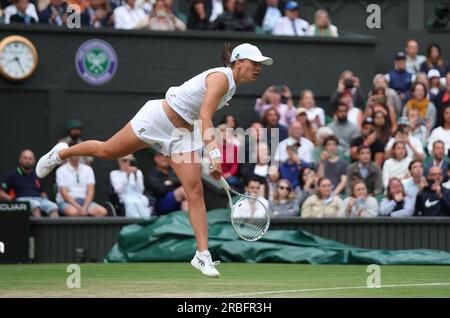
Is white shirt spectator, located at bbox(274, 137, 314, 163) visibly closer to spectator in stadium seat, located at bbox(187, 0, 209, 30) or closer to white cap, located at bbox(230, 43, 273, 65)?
spectator in stadium seat, located at bbox(187, 0, 209, 30)

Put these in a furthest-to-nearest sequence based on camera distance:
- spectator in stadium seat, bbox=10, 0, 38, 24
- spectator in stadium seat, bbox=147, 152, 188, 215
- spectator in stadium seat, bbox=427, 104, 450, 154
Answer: spectator in stadium seat, bbox=10, 0, 38, 24 → spectator in stadium seat, bbox=427, 104, 450, 154 → spectator in stadium seat, bbox=147, 152, 188, 215

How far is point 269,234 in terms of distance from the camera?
52.2 feet

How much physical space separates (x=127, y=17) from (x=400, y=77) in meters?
4.88

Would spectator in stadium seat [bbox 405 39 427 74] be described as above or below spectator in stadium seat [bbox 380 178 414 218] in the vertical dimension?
above

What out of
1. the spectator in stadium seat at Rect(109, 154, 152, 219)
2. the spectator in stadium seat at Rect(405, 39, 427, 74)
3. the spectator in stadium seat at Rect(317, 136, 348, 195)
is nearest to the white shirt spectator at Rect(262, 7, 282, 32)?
the spectator in stadium seat at Rect(405, 39, 427, 74)

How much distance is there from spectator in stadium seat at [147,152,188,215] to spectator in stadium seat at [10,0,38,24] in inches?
152

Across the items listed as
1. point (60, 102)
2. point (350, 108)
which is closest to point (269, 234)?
point (350, 108)

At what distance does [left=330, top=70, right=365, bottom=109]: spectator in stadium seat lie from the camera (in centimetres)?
1986

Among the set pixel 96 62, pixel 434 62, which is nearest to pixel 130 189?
pixel 96 62

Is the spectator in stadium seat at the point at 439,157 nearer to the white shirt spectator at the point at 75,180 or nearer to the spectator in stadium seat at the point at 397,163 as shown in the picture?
the spectator in stadium seat at the point at 397,163

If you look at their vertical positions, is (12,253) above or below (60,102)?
below

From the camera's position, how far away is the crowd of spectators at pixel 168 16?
791 inches
